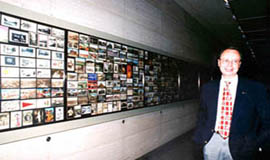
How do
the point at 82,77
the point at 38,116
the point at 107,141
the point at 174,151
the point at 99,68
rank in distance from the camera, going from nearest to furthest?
the point at 38,116, the point at 82,77, the point at 99,68, the point at 107,141, the point at 174,151

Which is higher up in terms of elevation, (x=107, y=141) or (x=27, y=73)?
(x=27, y=73)

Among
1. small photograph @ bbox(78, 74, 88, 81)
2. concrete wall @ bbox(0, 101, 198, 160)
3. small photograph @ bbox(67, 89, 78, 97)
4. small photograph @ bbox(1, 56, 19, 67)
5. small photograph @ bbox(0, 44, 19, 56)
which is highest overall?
small photograph @ bbox(0, 44, 19, 56)

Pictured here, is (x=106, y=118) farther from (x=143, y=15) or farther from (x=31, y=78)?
(x=143, y=15)

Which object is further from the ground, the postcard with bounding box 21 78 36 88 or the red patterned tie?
the postcard with bounding box 21 78 36 88

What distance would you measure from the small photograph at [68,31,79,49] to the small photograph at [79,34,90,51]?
54 mm

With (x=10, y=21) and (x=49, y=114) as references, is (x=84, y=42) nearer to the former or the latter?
(x=10, y=21)

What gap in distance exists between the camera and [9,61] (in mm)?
1396

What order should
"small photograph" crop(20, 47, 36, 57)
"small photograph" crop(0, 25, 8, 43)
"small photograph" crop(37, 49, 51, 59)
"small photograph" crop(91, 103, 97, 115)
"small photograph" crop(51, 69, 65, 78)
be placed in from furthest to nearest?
"small photograph" crop(91, 103, 97, 115), "small photograph" crop(51, 69, 65, 78), "small photograph" crop(37, 49, 51, 59), "small photograph" crop(20, 47, 36, 57), "small photograph" crop(0, 25, 8, 43)

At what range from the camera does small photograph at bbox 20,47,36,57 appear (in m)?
1.47

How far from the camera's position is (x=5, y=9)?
137 centimetres

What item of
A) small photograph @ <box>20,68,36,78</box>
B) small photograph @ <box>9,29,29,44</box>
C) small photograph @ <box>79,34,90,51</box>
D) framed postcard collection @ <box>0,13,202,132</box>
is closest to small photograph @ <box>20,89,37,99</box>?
framed postcard collection @ <box>0,13,202,132</box>

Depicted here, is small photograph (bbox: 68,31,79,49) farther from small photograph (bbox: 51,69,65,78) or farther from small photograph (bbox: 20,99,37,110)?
small photograph (bbox: 20,99,37,110)

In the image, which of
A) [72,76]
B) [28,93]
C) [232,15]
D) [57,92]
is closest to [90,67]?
[72,76]

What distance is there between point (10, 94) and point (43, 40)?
0.58m
